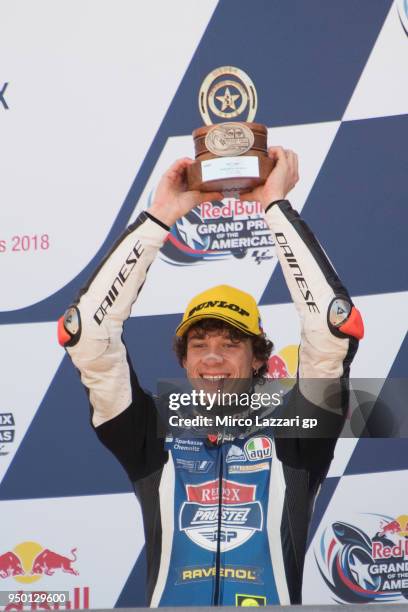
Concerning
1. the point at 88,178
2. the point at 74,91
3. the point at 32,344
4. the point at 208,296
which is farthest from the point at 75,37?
the point at 208,296

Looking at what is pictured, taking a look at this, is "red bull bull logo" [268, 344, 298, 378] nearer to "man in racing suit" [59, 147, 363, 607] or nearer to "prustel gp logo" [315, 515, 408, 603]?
"prustel gp logo" [315, 515, 408, 603]

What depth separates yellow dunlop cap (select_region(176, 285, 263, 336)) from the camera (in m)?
2.13

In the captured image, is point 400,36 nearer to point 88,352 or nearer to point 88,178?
point 88,178

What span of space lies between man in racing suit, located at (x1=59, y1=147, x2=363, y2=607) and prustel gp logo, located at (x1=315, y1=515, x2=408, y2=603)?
79 cm

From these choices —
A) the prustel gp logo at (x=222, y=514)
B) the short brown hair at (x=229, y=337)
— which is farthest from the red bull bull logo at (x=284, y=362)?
the prustel gp logo at (x=222, y=514)

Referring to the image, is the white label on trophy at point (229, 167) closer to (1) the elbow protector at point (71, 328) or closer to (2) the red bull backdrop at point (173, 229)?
(1) the elbow protector at point (71, 328)

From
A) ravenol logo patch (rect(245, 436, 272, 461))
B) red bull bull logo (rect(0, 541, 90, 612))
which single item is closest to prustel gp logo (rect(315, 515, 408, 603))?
red bull bull logo (rect(0, 541, 90, 612))

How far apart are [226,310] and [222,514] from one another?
1.33ft

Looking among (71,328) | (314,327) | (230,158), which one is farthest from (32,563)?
(230,158)

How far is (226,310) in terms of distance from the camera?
2.14m

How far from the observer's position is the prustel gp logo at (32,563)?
286cm

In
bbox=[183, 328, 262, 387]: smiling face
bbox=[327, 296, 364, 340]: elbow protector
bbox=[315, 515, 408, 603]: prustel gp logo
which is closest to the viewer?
bbox=[327, 296, 364, 340]: elbow protector

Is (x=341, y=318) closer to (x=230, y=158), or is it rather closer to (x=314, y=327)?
(x=314, y=327)

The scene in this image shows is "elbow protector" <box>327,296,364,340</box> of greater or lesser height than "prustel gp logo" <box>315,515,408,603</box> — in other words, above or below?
above
